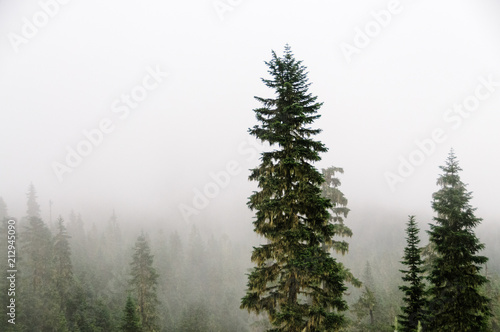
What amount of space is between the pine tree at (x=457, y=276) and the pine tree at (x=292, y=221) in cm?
810

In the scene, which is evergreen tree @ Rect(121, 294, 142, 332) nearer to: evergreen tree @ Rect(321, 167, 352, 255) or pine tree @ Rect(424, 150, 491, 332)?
evergreen tree @ Rect(321, 167, 352, 255)

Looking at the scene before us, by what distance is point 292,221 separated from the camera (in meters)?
9.99

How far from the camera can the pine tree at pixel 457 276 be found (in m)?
13.7

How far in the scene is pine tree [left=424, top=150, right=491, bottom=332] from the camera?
45.0 feet

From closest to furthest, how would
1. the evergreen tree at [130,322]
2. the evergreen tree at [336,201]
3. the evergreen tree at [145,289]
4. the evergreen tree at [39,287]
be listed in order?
the evergreen tree at [336,201] → the evergreen tree at [130,322] → the evergreen tree at [145,289] → the evergreen tree at [39,287]

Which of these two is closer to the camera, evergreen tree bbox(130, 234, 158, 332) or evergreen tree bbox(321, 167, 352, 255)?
evergreen tree bbox(321, 167, 352, 255)

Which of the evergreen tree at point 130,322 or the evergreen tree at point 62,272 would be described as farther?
the evergreen tree at point 62,272

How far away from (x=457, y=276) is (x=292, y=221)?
10.5 metres

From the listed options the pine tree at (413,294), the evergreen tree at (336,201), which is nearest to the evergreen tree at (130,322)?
the evergreen tree at (336,201)

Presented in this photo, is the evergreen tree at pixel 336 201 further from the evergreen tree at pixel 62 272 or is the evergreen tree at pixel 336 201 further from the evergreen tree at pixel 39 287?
the evergreen tree at pixel 62 272

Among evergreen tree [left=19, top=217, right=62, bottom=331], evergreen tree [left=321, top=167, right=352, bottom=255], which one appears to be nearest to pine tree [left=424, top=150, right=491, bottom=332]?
evergreen tree [left=321, top=167, right=352, bottom=255]

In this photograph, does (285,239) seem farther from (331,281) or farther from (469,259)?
(469,259)

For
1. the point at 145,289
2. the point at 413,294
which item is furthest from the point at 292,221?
the point at 145,289

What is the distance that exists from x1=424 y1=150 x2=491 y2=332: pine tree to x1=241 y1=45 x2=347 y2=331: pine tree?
8.10 metres
